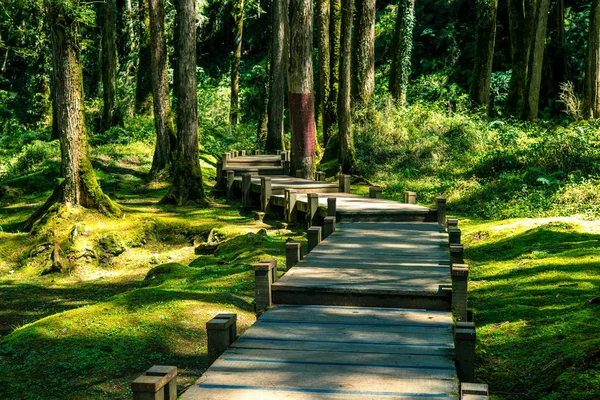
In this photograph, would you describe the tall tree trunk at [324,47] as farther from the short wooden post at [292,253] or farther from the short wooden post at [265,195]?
the short wooden post at [292,253]

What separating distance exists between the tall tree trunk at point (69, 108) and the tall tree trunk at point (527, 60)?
17414 millimetres

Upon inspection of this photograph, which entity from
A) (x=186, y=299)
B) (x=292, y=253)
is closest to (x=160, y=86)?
(x=186, y=299)

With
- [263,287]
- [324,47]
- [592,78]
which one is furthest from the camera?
[324,47]

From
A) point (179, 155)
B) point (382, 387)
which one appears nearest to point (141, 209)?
point (179, 155)

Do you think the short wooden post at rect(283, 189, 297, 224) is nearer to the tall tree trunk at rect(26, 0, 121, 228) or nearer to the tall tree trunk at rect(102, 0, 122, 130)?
the tall tree trunk at rect(26, 0, 121, 228)

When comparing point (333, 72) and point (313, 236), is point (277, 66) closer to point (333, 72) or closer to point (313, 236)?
point (333, 72)

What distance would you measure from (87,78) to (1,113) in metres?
6.92

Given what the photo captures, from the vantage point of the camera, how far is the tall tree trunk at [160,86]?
74.8 feet

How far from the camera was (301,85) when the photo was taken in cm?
2142

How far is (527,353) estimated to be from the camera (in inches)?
299

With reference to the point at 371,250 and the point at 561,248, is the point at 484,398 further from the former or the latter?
the point at 561,248

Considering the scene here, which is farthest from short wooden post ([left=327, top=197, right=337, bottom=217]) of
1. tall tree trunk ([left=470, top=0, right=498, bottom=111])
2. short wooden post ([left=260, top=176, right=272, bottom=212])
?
tall tree trunk ([left=470, top=0, right=498, bottom=111])

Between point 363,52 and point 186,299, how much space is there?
55.5 ft

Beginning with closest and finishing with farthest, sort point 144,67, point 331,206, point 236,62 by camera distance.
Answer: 1. point 331,206
2. point 144,67
3. point 236,62
